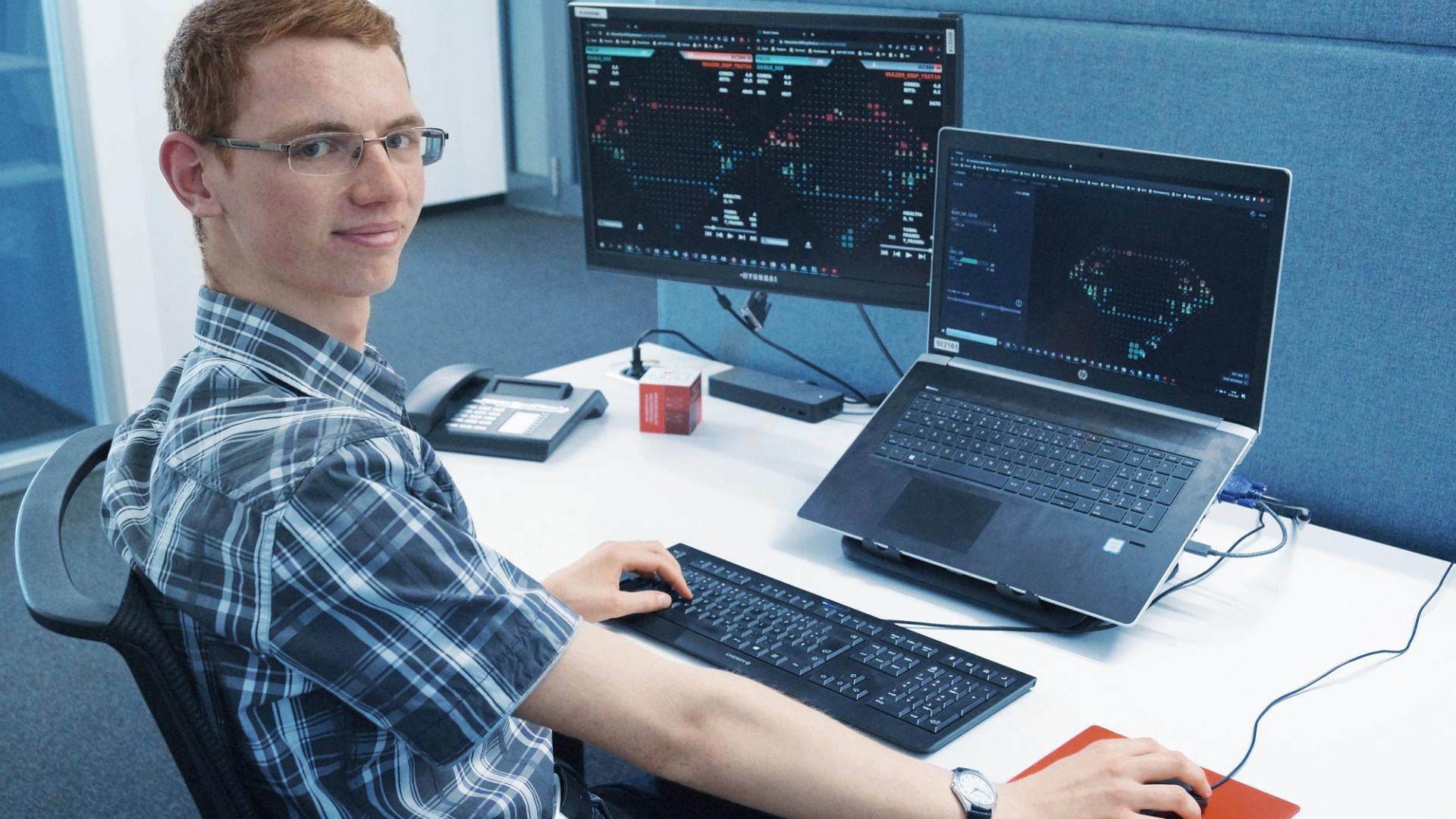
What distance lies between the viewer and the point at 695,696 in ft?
2.99

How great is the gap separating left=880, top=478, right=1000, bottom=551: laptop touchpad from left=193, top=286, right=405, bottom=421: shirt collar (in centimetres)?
56

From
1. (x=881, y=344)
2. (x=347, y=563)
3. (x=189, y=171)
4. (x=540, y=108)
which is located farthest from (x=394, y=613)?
(x=540, y=108)

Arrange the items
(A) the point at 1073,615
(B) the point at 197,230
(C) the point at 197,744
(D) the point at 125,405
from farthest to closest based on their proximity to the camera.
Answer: (D) the point at 125,405 → (A) the point at 1073,615 → (B) the point at 197,230 → (C) the point at 197,744

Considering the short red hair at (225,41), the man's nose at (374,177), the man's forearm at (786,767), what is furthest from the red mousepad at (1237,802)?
the short red hair at (225,41)

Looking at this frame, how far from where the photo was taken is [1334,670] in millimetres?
1121

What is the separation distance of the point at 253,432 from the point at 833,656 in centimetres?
51

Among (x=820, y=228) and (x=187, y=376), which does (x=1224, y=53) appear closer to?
(x=820, y=228)

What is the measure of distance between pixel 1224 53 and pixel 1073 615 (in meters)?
0.62

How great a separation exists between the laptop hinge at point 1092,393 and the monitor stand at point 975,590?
0.24 m

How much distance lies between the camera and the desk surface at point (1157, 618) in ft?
3.33

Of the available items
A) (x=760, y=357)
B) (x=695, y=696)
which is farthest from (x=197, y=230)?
(x=760, y=357)

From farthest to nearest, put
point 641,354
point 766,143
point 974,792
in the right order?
point 641,354 < point 766,143 < point 974,792

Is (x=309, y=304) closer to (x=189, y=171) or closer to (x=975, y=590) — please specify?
(x=189, y=171)

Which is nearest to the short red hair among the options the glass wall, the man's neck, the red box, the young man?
the young man
